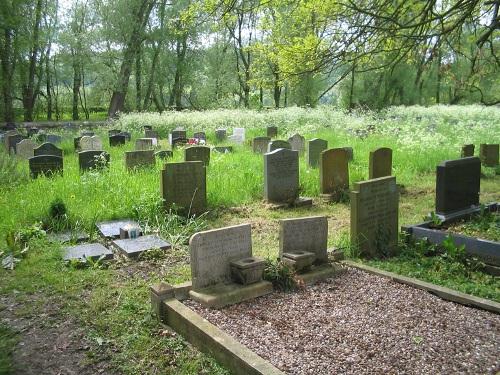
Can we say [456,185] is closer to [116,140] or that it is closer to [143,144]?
[143,144]

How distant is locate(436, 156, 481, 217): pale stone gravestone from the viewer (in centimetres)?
744

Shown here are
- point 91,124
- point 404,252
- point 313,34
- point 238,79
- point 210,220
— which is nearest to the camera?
point 404,252

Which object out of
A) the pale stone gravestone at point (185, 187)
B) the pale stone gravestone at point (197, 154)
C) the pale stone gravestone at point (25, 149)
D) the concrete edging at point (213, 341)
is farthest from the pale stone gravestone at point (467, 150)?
the pale stone gravestone at point (25, 149)

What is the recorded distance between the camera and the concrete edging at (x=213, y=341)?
A: 3.34 m

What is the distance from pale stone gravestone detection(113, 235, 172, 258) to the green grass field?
17cm

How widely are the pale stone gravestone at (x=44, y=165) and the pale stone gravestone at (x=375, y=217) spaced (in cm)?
664

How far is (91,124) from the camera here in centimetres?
2595

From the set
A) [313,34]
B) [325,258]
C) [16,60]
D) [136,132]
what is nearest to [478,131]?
[313,34]

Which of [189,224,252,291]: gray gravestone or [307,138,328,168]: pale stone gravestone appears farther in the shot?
[307,138,328,168]: pale stone gravestone

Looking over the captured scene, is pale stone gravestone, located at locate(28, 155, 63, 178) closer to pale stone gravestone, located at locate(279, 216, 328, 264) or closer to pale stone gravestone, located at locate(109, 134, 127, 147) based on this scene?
pale stone gravestone, located at locate(279, 216, 328, 264)

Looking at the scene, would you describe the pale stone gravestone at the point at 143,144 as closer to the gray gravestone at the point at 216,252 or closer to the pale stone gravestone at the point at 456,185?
the pale stone gravestone at the point at 456,185

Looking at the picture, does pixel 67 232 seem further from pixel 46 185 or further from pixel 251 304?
pixel 251 304

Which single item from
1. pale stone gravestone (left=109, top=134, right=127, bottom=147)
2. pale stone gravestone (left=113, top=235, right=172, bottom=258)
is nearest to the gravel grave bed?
pale stone gravestone (left=113, top=235, right=172, bottom=258)

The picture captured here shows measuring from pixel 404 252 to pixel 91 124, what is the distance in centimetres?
2261
